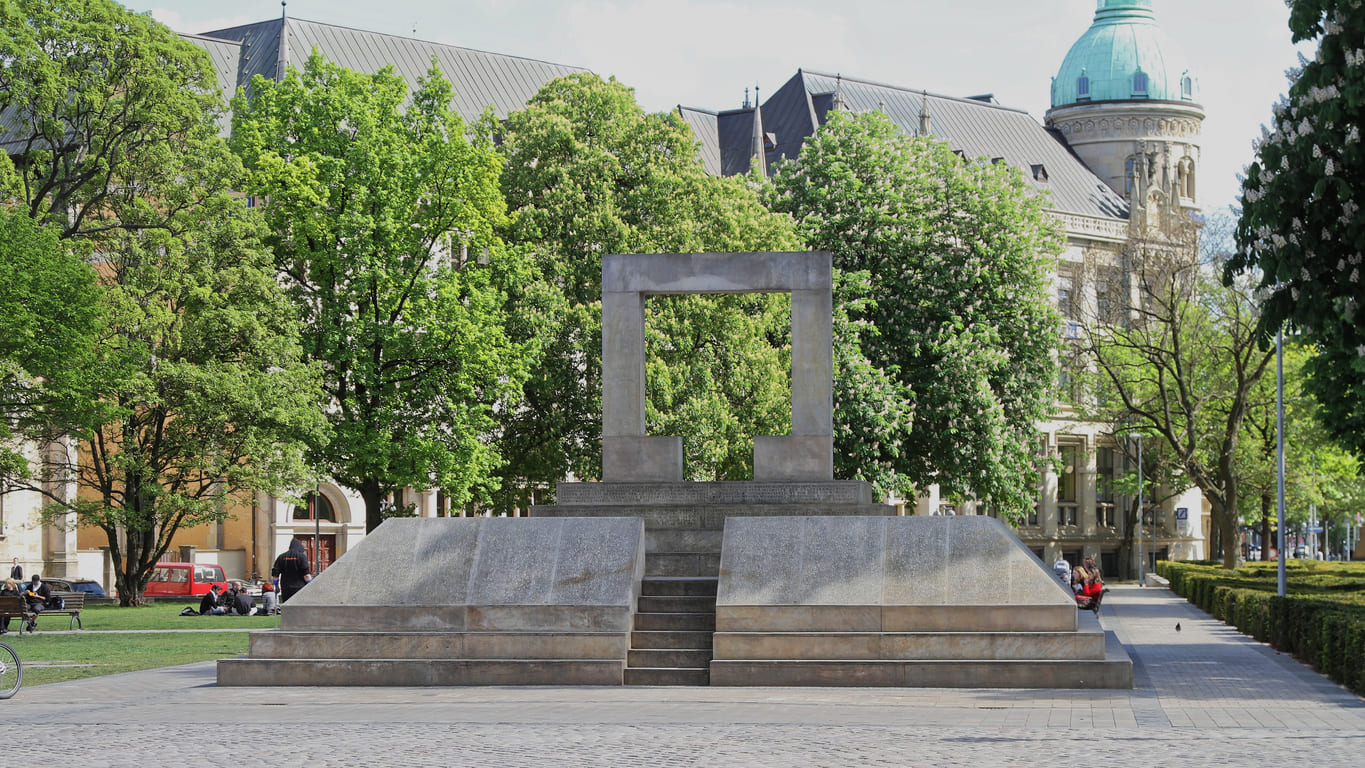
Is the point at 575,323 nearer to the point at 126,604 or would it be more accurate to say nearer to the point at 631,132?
the point at 631,132

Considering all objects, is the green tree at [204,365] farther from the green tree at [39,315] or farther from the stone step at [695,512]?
the stone step at [695,512]

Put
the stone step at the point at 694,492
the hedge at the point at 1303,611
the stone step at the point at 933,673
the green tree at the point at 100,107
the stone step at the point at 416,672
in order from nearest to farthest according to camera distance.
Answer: the stone step at the point at 933,673, the stone step at the point at 416,672, the hedge at the point at 1303,611, the stone step at the point at 694,492, the green tree at the point at 100,107

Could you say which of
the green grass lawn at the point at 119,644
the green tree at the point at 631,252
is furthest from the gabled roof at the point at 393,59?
the green grass lawn at the point at 119,644

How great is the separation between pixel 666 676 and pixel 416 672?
279 centimetres

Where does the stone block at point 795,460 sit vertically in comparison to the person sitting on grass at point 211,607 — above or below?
above

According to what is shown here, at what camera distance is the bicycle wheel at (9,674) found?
17781 millimetres

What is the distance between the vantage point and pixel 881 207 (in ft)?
149

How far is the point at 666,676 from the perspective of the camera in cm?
1864

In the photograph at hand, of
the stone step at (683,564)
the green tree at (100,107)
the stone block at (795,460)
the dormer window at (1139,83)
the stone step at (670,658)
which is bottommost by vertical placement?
the stone step at (670,658)

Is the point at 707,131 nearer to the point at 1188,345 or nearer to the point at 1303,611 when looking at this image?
the point at 1188,345

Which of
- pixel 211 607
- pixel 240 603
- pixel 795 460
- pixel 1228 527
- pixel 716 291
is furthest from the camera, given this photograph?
pixel 1228 527

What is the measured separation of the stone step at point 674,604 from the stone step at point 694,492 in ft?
11.1

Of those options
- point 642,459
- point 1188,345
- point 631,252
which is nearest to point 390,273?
point 631,252

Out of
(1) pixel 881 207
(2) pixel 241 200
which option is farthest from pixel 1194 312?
(2) pixel 241 200
